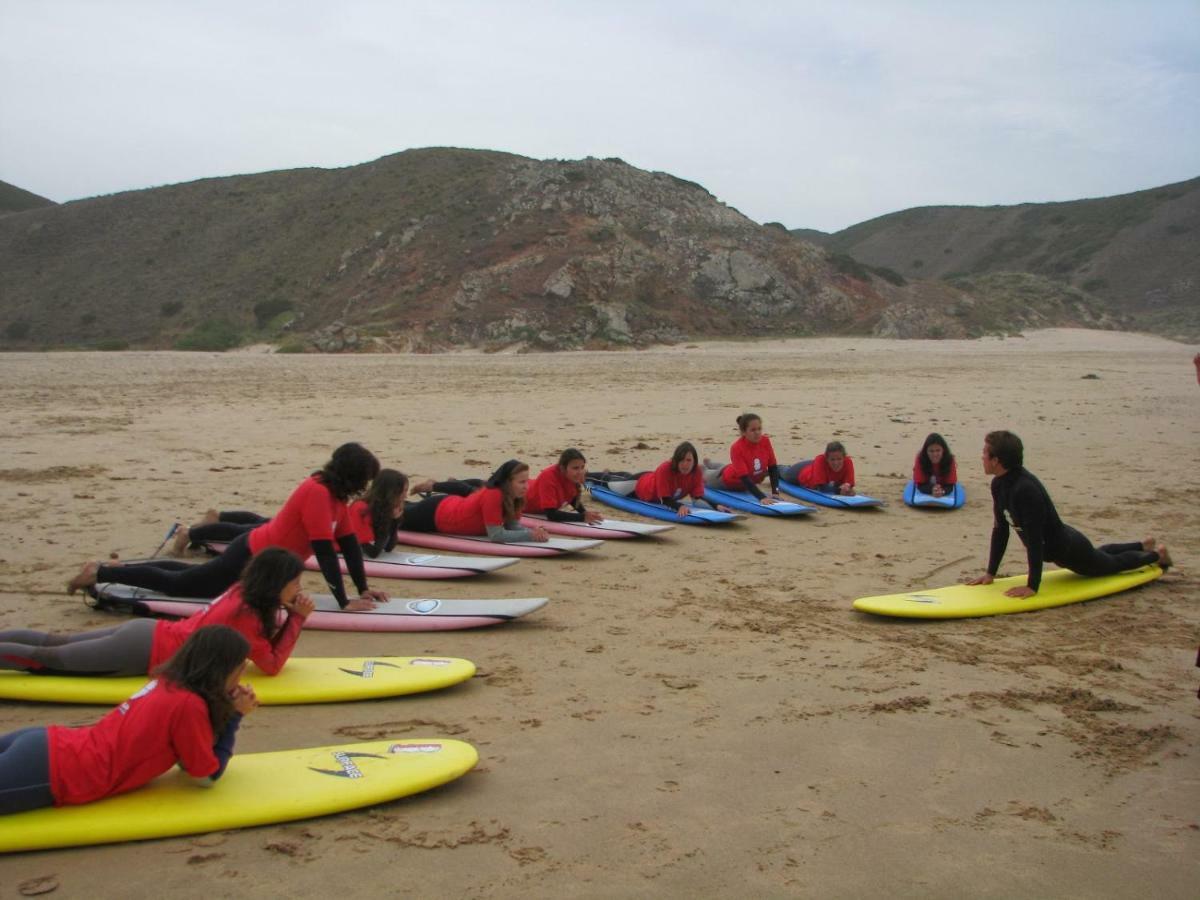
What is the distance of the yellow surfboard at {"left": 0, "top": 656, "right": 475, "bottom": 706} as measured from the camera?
13.4ft

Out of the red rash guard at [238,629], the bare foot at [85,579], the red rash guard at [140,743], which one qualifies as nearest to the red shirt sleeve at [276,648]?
the red rash guard at [238,629]

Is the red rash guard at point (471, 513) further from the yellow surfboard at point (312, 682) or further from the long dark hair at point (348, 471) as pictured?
the yellow surfboard at point (312, 682)

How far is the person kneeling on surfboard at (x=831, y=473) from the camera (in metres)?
9.24

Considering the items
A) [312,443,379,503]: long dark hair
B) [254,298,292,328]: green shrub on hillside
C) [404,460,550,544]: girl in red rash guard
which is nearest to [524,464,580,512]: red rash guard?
[404,460,550,544]: girl in red rash guard

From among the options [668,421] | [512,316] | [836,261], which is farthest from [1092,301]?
[668,421]

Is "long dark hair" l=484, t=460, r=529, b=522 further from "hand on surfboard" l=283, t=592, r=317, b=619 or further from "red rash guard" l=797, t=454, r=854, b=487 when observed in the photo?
"red rash guard" l=797, t=454, r=854, b=487

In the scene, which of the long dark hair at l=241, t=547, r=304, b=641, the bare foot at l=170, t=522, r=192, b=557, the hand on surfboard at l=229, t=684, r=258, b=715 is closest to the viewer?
the hand on surfboard at l=229, t=684, r=258, b=715

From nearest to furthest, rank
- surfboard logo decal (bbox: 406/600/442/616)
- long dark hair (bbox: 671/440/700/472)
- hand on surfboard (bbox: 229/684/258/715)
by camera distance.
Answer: hand on surfboard (bbox: 229/684/258/715), surfboard logo decal (bbox: 406/600/442/616), long dark hair (bbox: 671/440/700/472)

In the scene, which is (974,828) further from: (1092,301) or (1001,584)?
(1092,301)

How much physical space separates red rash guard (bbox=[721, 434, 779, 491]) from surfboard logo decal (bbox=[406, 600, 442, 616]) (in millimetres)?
4186

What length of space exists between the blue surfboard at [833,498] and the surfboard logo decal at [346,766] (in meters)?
6.32

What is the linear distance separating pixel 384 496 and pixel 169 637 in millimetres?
2335

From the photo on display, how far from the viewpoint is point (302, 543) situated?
527 cm

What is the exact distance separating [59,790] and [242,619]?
113 centimetres
